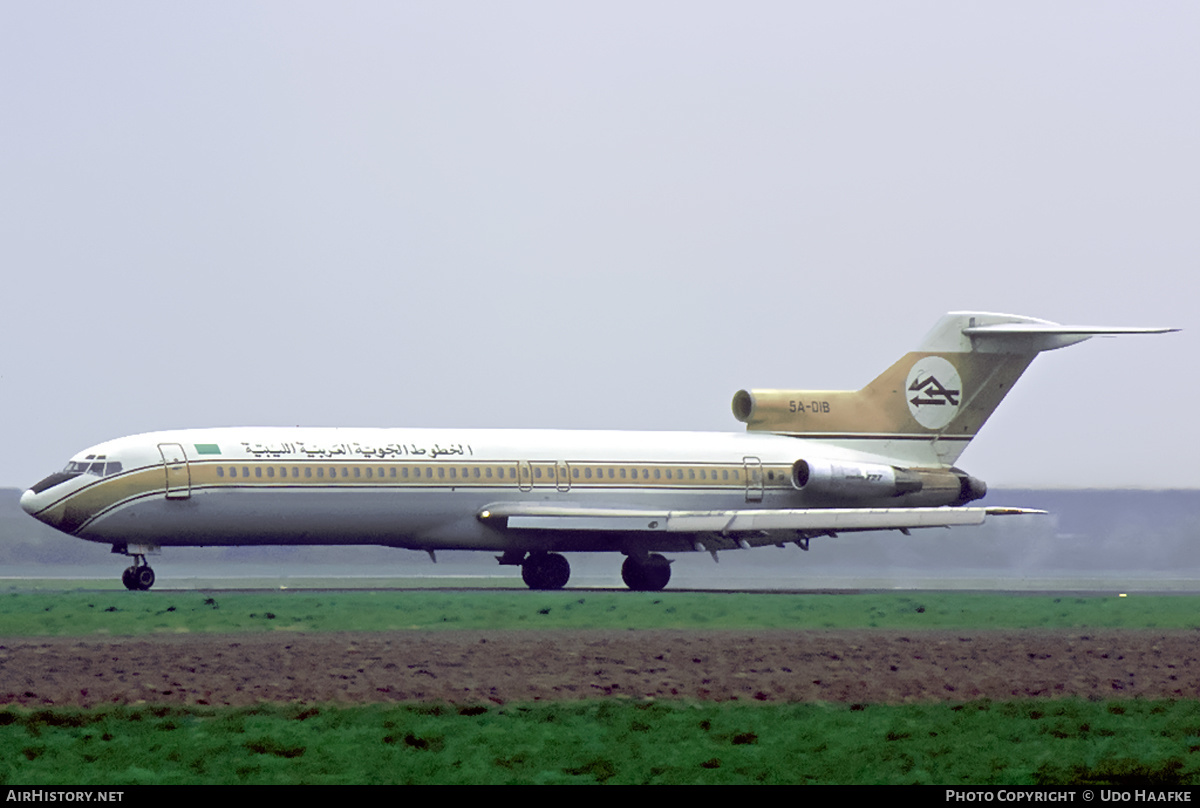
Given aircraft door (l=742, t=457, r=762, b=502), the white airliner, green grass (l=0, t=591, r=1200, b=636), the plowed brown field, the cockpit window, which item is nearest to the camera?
the plowed brown field

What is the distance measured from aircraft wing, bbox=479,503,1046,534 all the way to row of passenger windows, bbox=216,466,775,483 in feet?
3.06

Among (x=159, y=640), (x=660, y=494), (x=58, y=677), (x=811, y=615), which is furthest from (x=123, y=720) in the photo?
(x=660, y=494)

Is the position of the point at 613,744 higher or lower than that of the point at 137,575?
lower

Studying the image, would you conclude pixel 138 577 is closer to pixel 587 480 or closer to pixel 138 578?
pixel 138 578

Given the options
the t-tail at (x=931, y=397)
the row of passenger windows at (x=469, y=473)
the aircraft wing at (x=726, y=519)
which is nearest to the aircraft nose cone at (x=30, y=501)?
the row of passenger windows at (x=469, y=473)

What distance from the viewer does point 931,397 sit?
4922 centimetres

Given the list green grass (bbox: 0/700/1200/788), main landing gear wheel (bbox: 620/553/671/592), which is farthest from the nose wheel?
green grass (bbox: 0/700/1200/788)

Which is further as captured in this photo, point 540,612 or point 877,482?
point 877,482

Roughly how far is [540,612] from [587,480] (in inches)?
518

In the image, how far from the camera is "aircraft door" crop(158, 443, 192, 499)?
39.5 meters

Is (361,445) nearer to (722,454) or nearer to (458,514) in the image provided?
(458,514)

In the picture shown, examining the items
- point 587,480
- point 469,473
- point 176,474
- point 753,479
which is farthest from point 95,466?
point 753,479

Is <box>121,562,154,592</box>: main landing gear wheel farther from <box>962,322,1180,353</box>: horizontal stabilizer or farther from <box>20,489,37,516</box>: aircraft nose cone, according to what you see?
<box>962,322,1180,353</box>: horizontal stabilizer

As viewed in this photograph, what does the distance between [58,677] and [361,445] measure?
22420 mm
